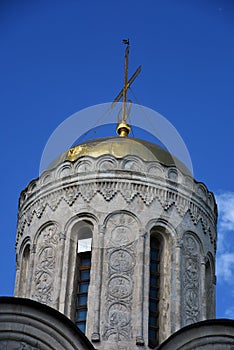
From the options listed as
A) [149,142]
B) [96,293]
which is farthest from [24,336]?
[149,142]

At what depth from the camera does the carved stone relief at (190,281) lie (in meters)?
24.5

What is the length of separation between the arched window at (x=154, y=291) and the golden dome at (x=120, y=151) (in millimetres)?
1941

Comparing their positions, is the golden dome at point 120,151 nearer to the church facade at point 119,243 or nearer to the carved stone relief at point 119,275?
the church facade at point 119,243

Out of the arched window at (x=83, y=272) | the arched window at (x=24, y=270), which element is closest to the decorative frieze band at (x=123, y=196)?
the arched window at (x=24, y=270)

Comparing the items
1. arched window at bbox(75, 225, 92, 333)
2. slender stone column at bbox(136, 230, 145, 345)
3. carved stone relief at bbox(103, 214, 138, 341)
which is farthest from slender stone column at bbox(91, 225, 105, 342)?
slender stone column at bbox(136, 230, 145, 345)

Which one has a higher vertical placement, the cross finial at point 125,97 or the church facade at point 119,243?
the cross finial at point 125,97

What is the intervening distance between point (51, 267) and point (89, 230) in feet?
3.98

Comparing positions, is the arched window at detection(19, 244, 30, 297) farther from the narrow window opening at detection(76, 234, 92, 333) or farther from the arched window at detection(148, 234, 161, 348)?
the arched window at detection(148, 234, 161, 348)

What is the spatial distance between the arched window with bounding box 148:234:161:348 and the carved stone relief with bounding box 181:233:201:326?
1.75 ft

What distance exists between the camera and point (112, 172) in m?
25.7

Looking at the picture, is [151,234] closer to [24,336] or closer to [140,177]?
[140,177]

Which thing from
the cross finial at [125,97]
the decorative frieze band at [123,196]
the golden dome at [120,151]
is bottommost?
the decorative frieze band at [123,196]

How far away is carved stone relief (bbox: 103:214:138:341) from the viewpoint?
23.6 meters

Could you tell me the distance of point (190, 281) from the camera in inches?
987
